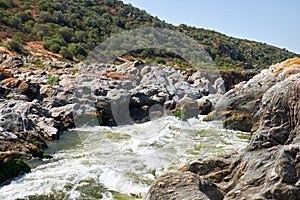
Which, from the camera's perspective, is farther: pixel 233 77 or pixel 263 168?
pixel 233 77

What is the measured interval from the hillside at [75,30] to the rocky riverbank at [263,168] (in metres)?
40.7

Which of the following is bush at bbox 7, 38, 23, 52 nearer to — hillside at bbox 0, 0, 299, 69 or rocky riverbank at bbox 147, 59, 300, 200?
hillside at bbox 0, 0, 299, 69

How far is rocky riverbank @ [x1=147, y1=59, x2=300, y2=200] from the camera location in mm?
4277

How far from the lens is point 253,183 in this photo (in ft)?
15.7

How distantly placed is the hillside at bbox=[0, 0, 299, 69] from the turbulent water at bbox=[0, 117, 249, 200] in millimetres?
29618

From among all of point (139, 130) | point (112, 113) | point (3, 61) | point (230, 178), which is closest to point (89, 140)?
point (139, 130)

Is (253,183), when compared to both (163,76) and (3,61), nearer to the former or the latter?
(163,76)

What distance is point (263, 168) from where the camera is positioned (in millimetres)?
4875

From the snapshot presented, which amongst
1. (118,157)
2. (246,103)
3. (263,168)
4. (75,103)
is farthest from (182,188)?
(75,103)

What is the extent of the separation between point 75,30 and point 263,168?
57.9m

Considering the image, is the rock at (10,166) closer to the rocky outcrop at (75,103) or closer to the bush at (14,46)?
the rocky outcrop at (75,103)

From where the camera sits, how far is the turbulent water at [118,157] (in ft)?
29.9

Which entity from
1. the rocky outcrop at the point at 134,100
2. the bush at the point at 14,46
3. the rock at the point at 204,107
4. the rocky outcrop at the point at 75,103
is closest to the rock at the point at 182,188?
the rocky outcrop at the point at 75,103

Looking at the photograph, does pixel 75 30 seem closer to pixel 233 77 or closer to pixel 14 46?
pixel 14 46
